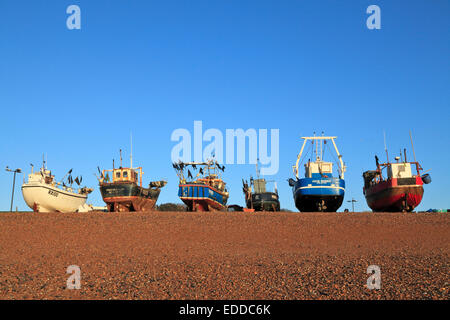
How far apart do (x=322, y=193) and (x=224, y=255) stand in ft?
70.4

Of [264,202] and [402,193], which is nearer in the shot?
[402,193]

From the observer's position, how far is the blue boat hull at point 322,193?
32.7 m

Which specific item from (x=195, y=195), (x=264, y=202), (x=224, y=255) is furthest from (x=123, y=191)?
(x=224, y=255)

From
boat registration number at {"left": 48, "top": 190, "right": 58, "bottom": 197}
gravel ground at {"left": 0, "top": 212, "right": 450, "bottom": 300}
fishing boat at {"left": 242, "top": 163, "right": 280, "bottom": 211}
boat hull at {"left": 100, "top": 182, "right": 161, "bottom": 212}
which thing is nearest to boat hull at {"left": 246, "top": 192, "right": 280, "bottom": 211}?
fishing boat at {"left": 242, "top": 163, "right": 280, "bottom": 211}

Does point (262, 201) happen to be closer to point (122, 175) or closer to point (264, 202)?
point (264, 202)

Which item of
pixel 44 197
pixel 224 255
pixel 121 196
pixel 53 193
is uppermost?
pixel 53 193

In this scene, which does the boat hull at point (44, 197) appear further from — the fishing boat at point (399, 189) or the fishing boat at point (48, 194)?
the fishing boat at point (399, 189)

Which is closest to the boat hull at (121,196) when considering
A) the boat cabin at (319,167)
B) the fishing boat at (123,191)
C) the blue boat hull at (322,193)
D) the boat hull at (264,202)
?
the fishing boat at (123,191)

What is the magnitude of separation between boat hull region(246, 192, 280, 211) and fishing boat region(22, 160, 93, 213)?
65.7ft

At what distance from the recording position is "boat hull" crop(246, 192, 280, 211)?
132 ft

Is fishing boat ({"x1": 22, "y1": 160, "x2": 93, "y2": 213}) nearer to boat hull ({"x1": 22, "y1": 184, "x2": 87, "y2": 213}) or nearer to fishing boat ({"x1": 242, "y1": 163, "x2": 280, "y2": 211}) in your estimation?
boat hull ({"x1": 22, "y1": 184, "x2": 87, "y2": 213})

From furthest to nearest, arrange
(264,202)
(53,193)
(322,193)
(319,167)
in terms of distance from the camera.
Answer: (264,202), (319,167), (53,193), (322,193)

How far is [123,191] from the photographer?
34.4 meters
